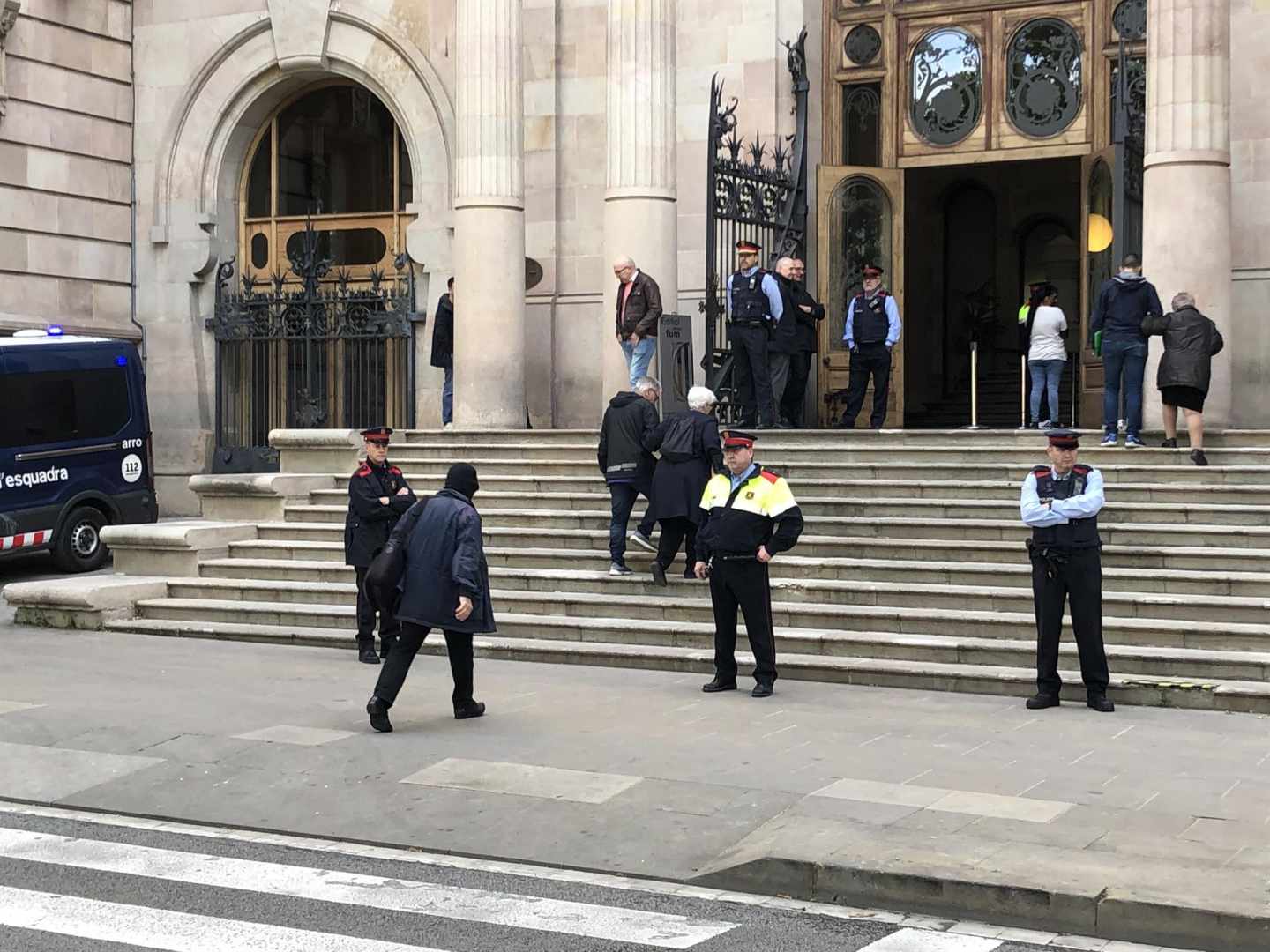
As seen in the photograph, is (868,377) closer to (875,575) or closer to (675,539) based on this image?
(875,575)

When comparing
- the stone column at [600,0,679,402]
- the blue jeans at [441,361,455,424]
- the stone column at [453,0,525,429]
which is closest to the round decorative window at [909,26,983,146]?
the stone column at [600,0,679,402]

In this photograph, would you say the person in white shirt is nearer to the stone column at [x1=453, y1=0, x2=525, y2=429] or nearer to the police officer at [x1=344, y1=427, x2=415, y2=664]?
the stone column at [x1=453, y1=0, x2=525, y2=429]

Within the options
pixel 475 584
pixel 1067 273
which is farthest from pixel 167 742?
pixel 1067 273

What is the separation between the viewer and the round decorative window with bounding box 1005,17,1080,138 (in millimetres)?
20062

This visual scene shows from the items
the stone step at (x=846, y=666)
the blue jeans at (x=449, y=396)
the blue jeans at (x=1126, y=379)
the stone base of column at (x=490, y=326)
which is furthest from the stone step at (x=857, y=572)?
the blue jeans at (x=449, y=396)

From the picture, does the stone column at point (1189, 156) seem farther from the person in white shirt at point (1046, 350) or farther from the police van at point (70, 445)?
the police van at point (70, 445)

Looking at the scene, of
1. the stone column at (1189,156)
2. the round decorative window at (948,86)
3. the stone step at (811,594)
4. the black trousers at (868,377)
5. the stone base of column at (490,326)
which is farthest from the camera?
the round decorative window at (948,86)

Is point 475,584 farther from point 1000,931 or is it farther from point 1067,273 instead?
point 1067,273

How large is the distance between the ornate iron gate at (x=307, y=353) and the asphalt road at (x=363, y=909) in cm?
1480

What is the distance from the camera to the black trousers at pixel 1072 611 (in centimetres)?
1054

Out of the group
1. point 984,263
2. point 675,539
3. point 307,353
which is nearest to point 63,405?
point 307,353

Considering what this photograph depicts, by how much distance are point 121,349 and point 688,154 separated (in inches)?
275

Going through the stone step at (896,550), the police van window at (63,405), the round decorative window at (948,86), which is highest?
the round decorative window at (948,86)

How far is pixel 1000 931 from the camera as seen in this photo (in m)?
6.46
